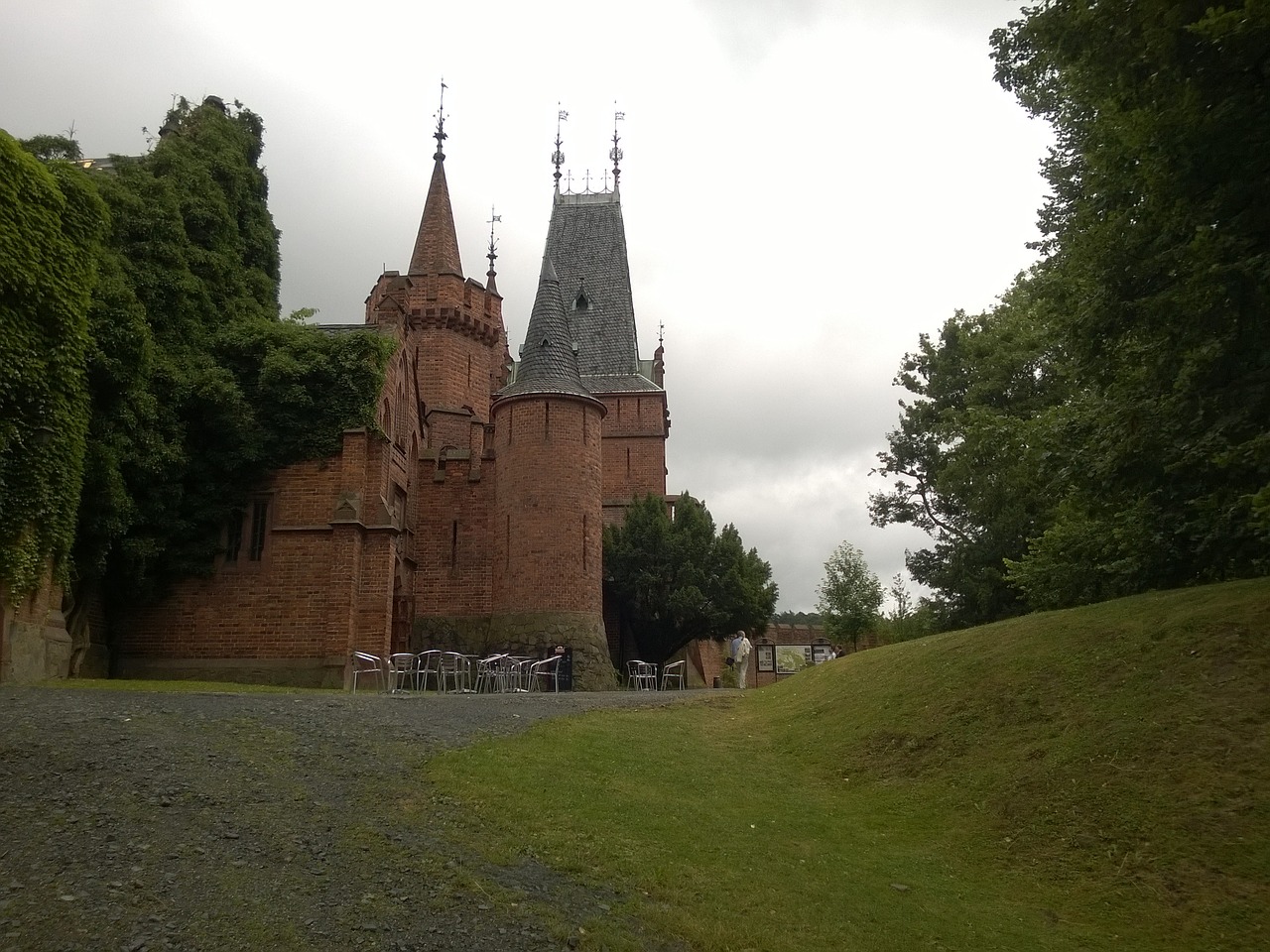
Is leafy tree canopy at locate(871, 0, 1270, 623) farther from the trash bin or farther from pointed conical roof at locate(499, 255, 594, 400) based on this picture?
pointed conical roof at locate(499, 255, 594, 400)

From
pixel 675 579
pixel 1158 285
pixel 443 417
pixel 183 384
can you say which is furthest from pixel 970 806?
pixel 443 417

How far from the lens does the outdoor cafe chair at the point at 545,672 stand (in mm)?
25203

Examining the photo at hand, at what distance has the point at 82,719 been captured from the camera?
33.1 feet

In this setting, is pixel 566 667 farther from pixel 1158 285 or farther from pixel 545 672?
pixel 1158 285

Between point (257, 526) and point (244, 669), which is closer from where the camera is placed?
point (244, 669)

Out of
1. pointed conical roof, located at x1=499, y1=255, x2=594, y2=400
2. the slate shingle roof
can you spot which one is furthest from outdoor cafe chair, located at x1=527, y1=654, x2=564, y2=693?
the slate shingle roof

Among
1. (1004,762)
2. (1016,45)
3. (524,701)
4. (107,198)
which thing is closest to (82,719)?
(524,701)

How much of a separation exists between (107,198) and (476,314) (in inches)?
632

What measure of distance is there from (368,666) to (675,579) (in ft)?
45.3

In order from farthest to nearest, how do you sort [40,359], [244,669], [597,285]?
[597,285] < [244,669] < [40,359]

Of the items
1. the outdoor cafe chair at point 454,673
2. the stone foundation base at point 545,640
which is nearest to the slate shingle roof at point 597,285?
the stone foundation base at point 545,640

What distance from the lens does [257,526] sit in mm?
22844

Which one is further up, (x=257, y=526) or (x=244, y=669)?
(x=257, y=526)

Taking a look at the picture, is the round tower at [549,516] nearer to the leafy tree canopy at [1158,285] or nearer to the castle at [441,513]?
the castle at [441,513]
